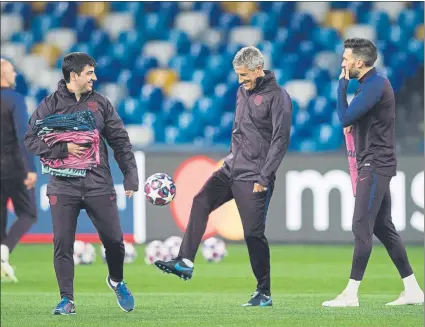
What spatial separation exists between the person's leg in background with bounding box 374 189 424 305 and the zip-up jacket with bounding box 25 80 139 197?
6.28 feet

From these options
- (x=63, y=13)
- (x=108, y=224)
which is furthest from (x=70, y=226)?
(x=63, y=13)

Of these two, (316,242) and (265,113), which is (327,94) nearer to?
(316,242)

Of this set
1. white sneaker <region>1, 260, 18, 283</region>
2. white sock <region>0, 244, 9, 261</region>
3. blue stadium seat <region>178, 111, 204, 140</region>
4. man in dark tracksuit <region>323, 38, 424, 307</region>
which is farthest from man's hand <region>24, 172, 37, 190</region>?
blue stadium seat <region>178, 111, 204, 140</region>

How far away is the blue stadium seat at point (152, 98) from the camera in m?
19.2

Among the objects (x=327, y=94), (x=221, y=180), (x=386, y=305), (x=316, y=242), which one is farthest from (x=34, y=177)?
(x=327, y=94)

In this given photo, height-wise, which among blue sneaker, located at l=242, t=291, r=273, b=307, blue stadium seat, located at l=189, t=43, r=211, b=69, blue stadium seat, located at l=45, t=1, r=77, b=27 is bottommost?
blue sneaker, located at l=242, t=291, r=273, b=307

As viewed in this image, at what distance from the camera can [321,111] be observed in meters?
18.5

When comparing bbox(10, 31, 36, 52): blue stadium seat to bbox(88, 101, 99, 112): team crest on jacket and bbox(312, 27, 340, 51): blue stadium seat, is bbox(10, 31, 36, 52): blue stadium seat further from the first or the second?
bbox(88, 101, 99, 112): team crest on jacket

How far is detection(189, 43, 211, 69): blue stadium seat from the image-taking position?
1945cm

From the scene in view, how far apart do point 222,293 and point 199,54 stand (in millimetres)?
9525

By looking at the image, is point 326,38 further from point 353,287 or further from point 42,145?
point 42,145

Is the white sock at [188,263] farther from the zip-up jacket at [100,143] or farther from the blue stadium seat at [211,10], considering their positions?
the blue stadium seat at [211,10]

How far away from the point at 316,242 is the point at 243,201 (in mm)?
6892

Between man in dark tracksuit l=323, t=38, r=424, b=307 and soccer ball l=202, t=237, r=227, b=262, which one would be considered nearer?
man in dark tracksuit l=323, t=38, r=424, b=307
